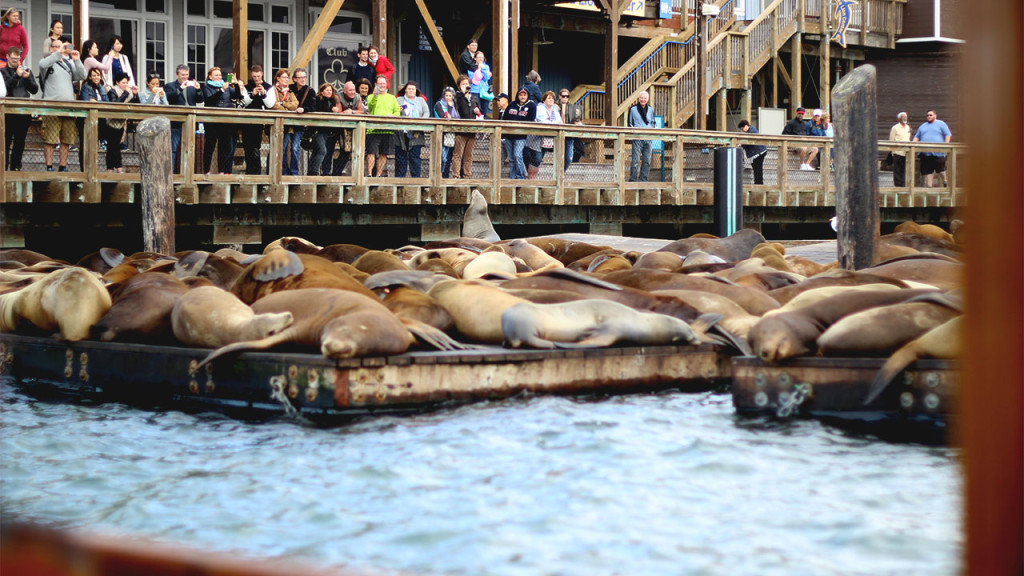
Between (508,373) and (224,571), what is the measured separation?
6.21m

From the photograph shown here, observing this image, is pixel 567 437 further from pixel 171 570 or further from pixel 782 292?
pixel 171 570

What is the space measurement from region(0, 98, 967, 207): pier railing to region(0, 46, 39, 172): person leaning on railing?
0.15 metres

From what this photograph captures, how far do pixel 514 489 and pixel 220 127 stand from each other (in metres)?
11.1

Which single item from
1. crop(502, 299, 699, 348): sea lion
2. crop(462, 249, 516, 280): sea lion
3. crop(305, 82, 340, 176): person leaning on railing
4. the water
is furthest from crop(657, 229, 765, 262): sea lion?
crop(305, 82, 340, 176): person leaning on railing

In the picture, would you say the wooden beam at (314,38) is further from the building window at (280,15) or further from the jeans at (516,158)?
the jeans at (516,158)

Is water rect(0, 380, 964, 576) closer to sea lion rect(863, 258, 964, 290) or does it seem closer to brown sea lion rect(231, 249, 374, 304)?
brown sea lion rect(231, 249, 374, 304)

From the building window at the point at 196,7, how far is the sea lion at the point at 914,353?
1996cm

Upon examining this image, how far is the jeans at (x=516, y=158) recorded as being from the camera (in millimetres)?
17141

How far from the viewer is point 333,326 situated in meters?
6.60

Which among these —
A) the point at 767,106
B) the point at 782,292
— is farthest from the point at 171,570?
the point at 767,106

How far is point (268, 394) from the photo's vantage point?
269 inches

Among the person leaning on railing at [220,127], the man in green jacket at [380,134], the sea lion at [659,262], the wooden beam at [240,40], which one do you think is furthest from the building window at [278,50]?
the sea lion at [659,262]

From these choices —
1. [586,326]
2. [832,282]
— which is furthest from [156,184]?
[832,282]

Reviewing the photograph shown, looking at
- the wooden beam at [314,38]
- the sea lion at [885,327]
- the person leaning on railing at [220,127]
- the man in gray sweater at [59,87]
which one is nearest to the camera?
the sea lion at [885,327]
